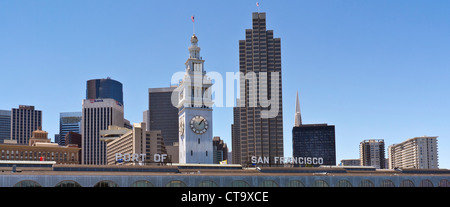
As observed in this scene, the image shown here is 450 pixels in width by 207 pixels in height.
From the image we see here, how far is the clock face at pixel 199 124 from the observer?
176m

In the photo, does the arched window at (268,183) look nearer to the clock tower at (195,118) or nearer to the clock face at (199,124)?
the clock tower at (195,118)

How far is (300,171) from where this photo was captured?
487 feet

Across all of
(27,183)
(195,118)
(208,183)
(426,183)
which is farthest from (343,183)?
(27,183)

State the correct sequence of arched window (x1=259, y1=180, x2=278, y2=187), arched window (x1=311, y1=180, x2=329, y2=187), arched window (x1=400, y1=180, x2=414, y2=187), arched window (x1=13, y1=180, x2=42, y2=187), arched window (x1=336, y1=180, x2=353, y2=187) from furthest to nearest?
1. arched window (x1=400, y1=180, x2=414, y2=187)
2. arched window (x1=336, y1=180, x2=353, y2=187)
3. arched window (x1=311, y1=180, x2=329, y2=187)
4. arched window (x1=259, y1=180, x2=278, y2=187)
5. arched window (x1=13, y1=180, x2=42, y2=187)

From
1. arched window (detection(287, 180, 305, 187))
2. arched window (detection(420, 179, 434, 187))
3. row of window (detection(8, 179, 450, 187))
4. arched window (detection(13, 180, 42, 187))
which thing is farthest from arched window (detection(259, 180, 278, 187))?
arched window (detection(13, 180, 42, 187))

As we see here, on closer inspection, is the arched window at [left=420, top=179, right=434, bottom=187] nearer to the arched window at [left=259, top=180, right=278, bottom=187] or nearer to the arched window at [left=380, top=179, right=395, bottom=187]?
the arched window at [left=380, top=179, right=395, bottom=187]

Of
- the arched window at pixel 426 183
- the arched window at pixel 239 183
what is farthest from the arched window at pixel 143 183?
the arched window at pixel 426 183

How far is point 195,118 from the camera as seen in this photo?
6954 inches

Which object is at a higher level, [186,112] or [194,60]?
[194,60]

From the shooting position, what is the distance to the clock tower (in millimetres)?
175000
